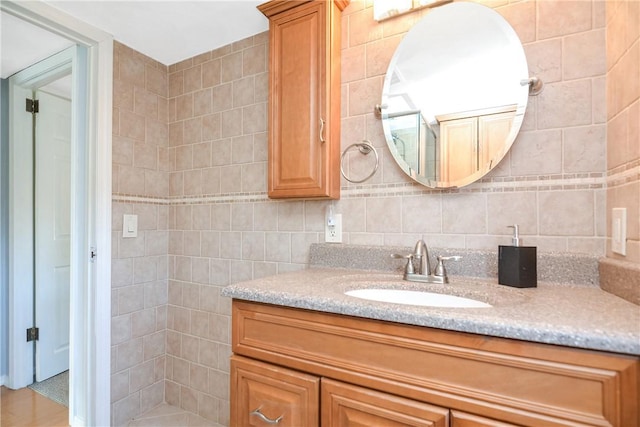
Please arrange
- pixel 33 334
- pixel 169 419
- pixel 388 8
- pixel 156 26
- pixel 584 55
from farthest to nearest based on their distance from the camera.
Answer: pixel 33 334 < pixel 169 419 < pixel 156 26 < pixel 388 8 < pixel 584 55

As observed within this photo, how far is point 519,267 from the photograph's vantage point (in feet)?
3.19

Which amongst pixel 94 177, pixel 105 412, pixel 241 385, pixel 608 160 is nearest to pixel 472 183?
pixel 608 160

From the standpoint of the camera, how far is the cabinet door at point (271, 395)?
0.86 meters

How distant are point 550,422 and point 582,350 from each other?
0.50ft

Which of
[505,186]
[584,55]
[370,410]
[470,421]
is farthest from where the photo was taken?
[505,186]

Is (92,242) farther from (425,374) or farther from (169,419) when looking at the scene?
(425,374)

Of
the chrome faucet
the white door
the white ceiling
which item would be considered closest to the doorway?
the white door

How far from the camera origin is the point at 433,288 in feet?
3.44

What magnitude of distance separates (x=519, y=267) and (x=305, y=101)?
1011 mm

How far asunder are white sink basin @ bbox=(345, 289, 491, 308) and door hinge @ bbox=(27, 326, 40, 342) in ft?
8.16

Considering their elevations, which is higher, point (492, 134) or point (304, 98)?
point (304, 98)

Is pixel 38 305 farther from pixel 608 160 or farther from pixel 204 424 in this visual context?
pixel 608 160

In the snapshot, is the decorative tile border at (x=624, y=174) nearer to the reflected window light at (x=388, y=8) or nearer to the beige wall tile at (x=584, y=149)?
the beige wall tile at (x=584, y=149)

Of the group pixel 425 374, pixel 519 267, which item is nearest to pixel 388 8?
pixel 519 267
